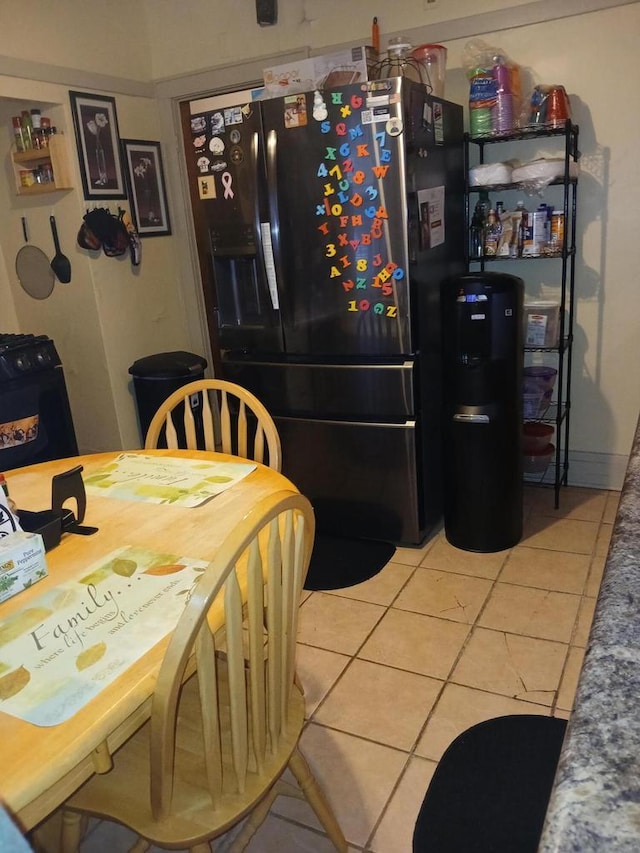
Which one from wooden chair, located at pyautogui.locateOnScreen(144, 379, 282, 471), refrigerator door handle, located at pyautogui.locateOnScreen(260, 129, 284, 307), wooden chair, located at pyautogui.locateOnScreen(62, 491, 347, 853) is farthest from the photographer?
refrigerator door handle, located at pyautogui.locateOnScreen(260, 129, 284, 307)

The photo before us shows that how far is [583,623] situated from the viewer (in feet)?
7.26

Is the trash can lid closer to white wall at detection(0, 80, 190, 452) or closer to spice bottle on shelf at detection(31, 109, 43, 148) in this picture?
white wall at detection(0, 80, 190, 452)

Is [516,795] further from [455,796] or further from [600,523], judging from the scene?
[600,523]

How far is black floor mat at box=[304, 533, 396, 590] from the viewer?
8.56 ft

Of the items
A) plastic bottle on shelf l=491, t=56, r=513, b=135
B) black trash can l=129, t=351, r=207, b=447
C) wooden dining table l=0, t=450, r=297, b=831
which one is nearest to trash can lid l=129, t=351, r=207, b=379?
black trash can l=129, t=351, r=207, b=447

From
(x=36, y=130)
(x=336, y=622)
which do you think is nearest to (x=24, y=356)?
(x=36, y=130)

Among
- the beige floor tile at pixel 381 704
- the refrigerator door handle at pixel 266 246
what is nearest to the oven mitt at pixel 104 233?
the refrigerator door handle at pixel 266 246

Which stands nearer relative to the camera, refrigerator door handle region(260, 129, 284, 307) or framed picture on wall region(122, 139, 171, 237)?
refrigerator door handle region(260, 129, 284, 307)

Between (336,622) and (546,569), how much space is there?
0.87m

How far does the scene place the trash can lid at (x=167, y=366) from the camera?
10.9 feet

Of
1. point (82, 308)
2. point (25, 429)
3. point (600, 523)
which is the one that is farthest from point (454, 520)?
point (82, 308)

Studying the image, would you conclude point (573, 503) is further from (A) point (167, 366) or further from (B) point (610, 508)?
(A) point (167, 366)

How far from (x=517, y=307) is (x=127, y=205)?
2241mm

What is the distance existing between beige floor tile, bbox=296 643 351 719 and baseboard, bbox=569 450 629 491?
1.67 m
